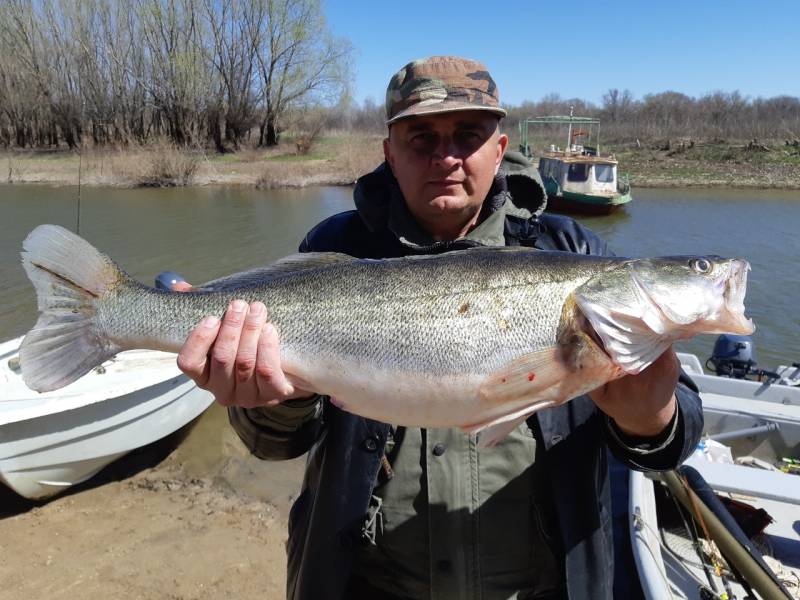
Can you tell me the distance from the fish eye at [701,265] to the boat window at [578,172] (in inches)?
1107

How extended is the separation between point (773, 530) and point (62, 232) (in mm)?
4605

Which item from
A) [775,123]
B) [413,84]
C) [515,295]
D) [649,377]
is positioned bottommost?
[649,377]

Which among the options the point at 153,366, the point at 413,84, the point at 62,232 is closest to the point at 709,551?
the point at 413,84

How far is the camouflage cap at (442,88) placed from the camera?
2.24 meters

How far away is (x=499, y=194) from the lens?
8.11 ft

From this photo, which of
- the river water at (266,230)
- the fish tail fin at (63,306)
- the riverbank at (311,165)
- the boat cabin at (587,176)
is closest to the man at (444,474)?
the fish tail fin at (63,306)

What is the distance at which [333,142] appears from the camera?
49.8 metres

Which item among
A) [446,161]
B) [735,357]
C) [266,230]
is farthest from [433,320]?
[266,230]

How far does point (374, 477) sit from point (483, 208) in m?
1.27

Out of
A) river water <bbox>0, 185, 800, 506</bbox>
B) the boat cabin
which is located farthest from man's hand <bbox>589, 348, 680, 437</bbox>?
the boat cabin

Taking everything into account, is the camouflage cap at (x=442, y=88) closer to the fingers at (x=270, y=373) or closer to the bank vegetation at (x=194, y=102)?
the fingers at (x=270, y=373)

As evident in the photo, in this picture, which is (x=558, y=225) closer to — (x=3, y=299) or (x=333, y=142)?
(x=3, y=299)

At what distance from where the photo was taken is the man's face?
2.29m

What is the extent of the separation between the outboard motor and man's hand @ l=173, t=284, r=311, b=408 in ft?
19.5
